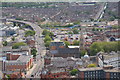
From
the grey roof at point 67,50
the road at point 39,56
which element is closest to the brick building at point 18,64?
the road at point 39,56

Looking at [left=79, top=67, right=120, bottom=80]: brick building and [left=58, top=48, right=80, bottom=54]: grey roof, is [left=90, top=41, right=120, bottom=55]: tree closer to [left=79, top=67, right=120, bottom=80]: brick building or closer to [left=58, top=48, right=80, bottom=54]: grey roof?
[left=58, top=48, right=80, bottom=54]: grey roof

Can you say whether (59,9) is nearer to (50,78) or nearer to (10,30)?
(10,30)

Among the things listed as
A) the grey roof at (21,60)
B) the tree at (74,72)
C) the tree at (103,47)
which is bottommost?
the tree at (74,72)

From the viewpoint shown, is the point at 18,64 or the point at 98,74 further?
the point at 18,64

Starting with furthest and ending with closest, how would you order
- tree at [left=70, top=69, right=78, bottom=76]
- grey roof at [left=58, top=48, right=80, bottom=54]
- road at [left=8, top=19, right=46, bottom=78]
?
grey roof at [left=58, top=48, right=80, bottom=54] → road at [left=8, top=19, right=46, bottom=78] → tree at [left=70, top=69, right=78, bottom=76]

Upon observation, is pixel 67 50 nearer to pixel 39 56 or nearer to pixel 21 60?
pixel 39 56

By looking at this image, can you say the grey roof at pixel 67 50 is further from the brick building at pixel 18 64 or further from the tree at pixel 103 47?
the brick building at pixel 18 64

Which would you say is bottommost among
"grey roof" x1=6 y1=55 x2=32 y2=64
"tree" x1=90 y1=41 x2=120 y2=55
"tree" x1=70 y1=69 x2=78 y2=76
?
"tree" x1=70 y1=69 x2=78 y2=76

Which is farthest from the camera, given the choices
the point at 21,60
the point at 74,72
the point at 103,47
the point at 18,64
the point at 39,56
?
the point at 103,47

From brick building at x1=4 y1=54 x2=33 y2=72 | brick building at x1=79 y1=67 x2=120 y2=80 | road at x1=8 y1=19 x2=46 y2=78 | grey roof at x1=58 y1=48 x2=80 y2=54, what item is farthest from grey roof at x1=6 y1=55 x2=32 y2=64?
brick building at x1=79 y1=67 x2=120 y2=80

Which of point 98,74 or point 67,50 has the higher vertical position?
point 67,50

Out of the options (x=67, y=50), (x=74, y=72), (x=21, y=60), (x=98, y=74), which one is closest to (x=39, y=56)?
(x=67, y=50)
